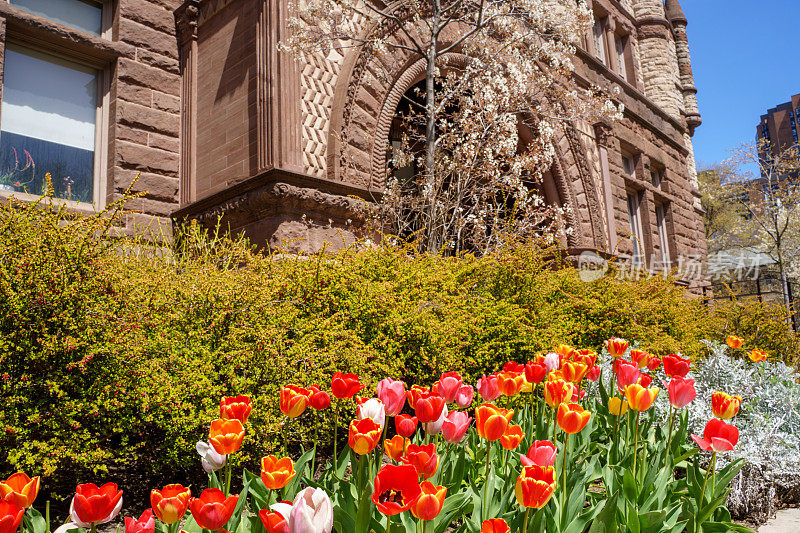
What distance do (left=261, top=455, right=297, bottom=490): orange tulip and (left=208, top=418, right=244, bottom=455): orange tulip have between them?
0.15 meters

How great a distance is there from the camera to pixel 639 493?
6.57 ft

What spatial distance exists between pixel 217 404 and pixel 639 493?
1.90 m

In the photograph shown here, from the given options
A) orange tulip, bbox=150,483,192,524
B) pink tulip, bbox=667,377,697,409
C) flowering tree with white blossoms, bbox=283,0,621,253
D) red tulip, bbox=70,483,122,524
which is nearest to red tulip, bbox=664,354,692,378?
pink tulip, bbox=667,377,697,409

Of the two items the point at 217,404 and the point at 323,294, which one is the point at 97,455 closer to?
the point at 217,404

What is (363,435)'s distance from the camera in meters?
1.41

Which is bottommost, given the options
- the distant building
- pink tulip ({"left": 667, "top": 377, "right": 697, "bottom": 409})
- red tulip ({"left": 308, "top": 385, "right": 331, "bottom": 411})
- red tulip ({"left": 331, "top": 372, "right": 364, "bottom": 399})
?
pink tulip ({"left": 667, "top": 377, "right": 697, "bottom": 409})

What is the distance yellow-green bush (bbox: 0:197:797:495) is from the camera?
7.39ft

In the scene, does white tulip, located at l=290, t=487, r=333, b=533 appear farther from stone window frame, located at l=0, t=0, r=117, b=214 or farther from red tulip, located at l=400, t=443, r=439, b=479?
→ stone window frame, located at l=0, t=0, r=117, b=214

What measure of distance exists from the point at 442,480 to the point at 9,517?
1.38m

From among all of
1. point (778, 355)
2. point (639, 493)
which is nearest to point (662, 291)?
point (778, 355)

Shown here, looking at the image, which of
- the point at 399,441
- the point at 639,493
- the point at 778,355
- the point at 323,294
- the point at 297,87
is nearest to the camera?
the point at 399,441

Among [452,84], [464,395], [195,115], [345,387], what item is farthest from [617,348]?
[195,115]

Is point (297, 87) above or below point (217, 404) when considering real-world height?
above

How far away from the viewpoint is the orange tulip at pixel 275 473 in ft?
4.27
